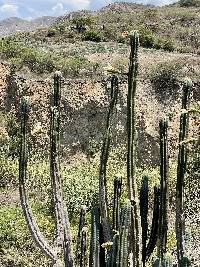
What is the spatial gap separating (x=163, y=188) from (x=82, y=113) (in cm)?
1312

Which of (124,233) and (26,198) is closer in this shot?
(124,233)

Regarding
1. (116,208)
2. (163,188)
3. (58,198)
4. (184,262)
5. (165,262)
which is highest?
(163,188)

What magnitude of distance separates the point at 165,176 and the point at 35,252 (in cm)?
476

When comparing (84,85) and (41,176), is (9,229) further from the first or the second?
(84,85)

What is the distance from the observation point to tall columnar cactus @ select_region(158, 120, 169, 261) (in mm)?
6301

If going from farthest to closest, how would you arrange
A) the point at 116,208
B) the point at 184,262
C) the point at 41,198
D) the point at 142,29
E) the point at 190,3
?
the point at 190,3, the point at 142,29, the point at 41,198, the point at 116,208, the point at 184,262

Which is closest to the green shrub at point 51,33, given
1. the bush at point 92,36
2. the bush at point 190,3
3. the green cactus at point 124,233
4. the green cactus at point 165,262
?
the bush at point 92,36

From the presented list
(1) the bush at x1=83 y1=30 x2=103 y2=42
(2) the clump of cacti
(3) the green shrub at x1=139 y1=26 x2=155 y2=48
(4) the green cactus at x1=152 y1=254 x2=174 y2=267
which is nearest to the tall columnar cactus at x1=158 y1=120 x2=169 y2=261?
(2) the clump of cacti

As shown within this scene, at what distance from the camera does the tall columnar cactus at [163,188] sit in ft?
20.7

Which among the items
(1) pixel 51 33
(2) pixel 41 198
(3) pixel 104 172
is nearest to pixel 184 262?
(3) pixel 104 172

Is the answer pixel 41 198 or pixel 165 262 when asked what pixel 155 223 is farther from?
pixel 41 198

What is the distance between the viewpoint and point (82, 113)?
63.3ft

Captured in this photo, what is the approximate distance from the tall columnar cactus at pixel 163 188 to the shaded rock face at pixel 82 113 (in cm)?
1225

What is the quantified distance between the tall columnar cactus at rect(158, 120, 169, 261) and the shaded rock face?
12.3 meters
